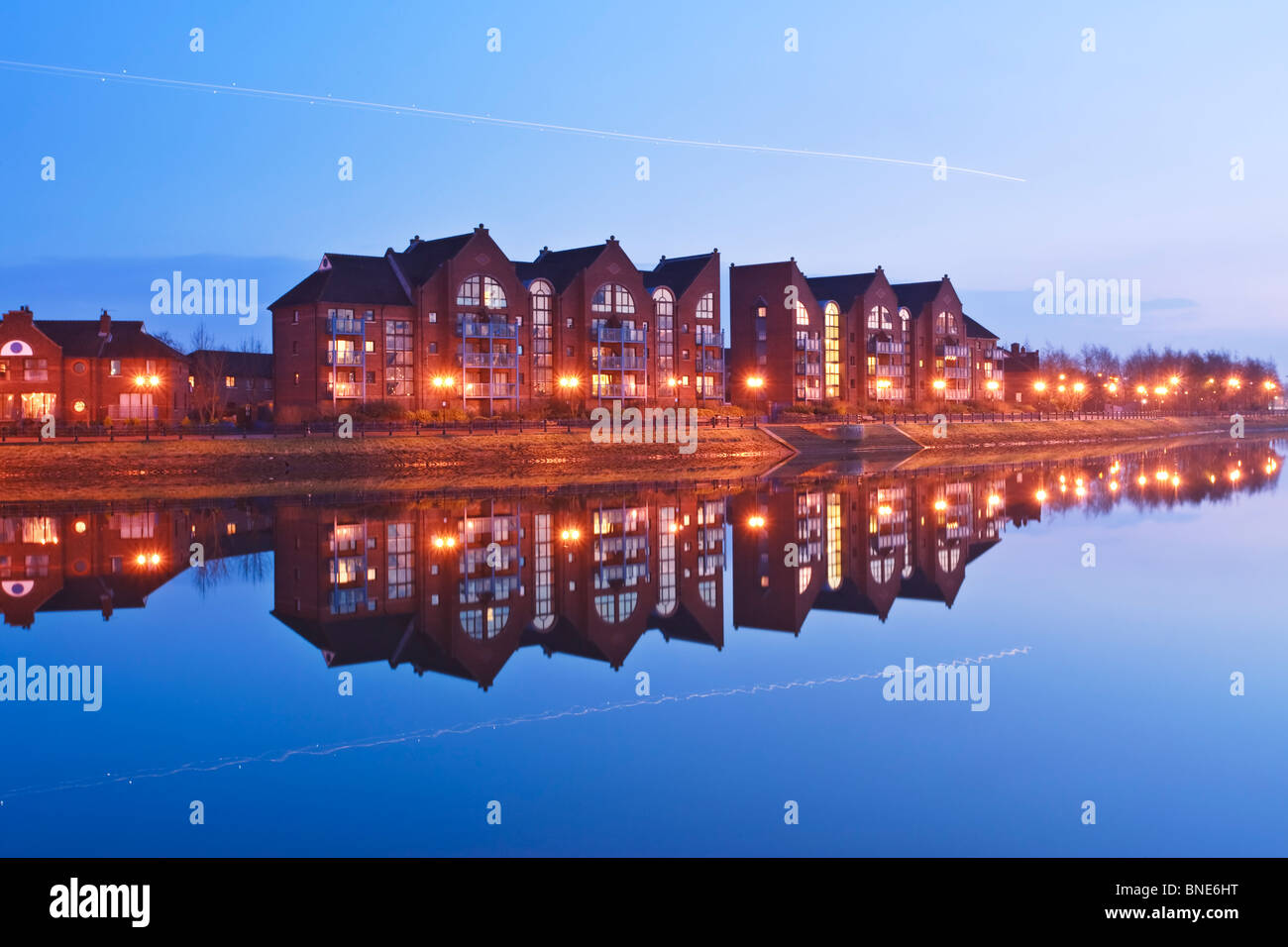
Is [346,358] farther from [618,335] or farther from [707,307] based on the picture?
[707,307]

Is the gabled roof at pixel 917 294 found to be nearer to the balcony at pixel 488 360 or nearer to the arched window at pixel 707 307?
the arched window at pixel 707 307

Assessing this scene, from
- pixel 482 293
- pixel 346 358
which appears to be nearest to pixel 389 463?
pixel 346 358

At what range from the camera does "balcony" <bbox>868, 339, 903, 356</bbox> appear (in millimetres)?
105375

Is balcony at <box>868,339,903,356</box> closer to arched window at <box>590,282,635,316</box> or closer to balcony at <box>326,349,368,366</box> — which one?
arched window at <box>590,282,635,316</box>

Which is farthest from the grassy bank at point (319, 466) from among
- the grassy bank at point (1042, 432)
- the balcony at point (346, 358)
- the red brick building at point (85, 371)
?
the grassy bank at point (1042, 432)

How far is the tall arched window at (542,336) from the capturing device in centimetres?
7900

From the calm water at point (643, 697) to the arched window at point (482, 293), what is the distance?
146 ft

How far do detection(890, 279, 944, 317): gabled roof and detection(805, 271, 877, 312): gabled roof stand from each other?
6.55 m

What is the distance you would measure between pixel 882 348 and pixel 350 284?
52672 mm

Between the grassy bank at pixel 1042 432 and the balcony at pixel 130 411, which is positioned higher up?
the balcony at pixel 130 411

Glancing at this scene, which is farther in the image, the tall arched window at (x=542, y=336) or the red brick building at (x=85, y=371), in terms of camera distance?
the tall arched window at (x=542, y=336)
